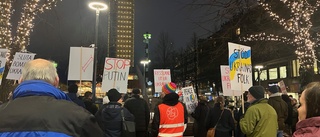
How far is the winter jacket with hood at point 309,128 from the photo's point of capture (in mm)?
2477

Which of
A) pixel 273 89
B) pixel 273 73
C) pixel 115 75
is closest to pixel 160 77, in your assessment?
pixel 115 75

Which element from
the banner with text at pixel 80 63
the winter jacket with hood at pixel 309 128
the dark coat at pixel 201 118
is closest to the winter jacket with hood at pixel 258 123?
the winter jacket with hood at pixel 309 128

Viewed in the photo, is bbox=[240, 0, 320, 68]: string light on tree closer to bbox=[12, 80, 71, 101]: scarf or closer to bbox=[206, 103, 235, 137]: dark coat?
bbox=[206, 103, 235, 137]: dark coat

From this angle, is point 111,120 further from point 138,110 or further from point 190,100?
point 190,100

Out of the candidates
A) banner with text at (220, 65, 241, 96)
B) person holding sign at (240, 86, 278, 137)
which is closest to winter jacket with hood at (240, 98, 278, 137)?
person holding sign at (240, 86, 278, 137)

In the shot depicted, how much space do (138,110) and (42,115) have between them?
7.07 metres

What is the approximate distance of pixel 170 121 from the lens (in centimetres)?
647

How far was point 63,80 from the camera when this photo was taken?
177 ft

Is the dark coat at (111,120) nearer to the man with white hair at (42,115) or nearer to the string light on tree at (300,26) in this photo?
the man with white hair at (42,115)

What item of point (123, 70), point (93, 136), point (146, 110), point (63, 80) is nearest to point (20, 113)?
point (93, 136)

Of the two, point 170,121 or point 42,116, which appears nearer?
point 42,116

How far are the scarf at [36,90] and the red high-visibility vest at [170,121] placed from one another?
436 centimetres

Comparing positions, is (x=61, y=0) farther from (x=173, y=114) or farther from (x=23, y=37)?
(x=173, y=114)

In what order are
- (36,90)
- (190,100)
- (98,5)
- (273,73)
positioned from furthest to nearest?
(273,73) < (98,5) < (190,100) < (36,90)
